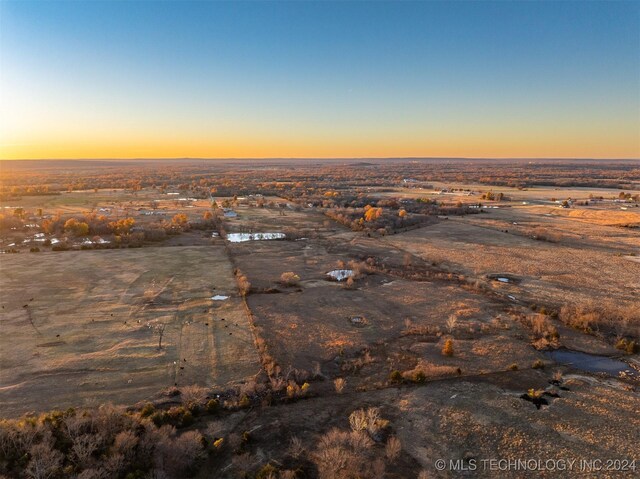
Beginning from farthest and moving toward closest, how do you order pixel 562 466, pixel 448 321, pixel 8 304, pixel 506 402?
1. pixel 8 304
2. pixel 448 321
3. pixel 506 402
4. pixel 562 466

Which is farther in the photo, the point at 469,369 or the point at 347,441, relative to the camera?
the point at 469,369

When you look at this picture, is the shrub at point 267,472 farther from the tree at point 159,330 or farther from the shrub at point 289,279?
the shrub at point 289,279

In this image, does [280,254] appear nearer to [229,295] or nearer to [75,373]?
[229,295]

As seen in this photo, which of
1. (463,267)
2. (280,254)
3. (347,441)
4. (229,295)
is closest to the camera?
(347,441)

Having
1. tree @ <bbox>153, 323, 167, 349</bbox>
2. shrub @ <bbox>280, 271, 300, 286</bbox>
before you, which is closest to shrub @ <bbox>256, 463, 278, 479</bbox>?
tree @ <bbox>153, 323, 167, 349</bbox>

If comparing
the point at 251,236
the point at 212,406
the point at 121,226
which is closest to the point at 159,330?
the point at 212,406

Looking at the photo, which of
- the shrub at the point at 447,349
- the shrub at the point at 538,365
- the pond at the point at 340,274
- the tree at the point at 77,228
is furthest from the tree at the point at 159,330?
→ the tree at the point at 77,228

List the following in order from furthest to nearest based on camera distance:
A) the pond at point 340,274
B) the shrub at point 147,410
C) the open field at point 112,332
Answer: the pond at point 340,274 < the open field at point 112,332 < the shrub at point 147,410

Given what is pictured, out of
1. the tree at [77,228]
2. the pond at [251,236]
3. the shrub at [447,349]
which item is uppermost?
the tree at [77,228]

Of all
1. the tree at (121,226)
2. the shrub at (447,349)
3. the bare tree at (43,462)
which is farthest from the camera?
the tree at (121,226)

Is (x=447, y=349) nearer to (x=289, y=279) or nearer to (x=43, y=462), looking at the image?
(x=289, y=279)

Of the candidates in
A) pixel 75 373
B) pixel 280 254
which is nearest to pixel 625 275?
pixel 280 254
